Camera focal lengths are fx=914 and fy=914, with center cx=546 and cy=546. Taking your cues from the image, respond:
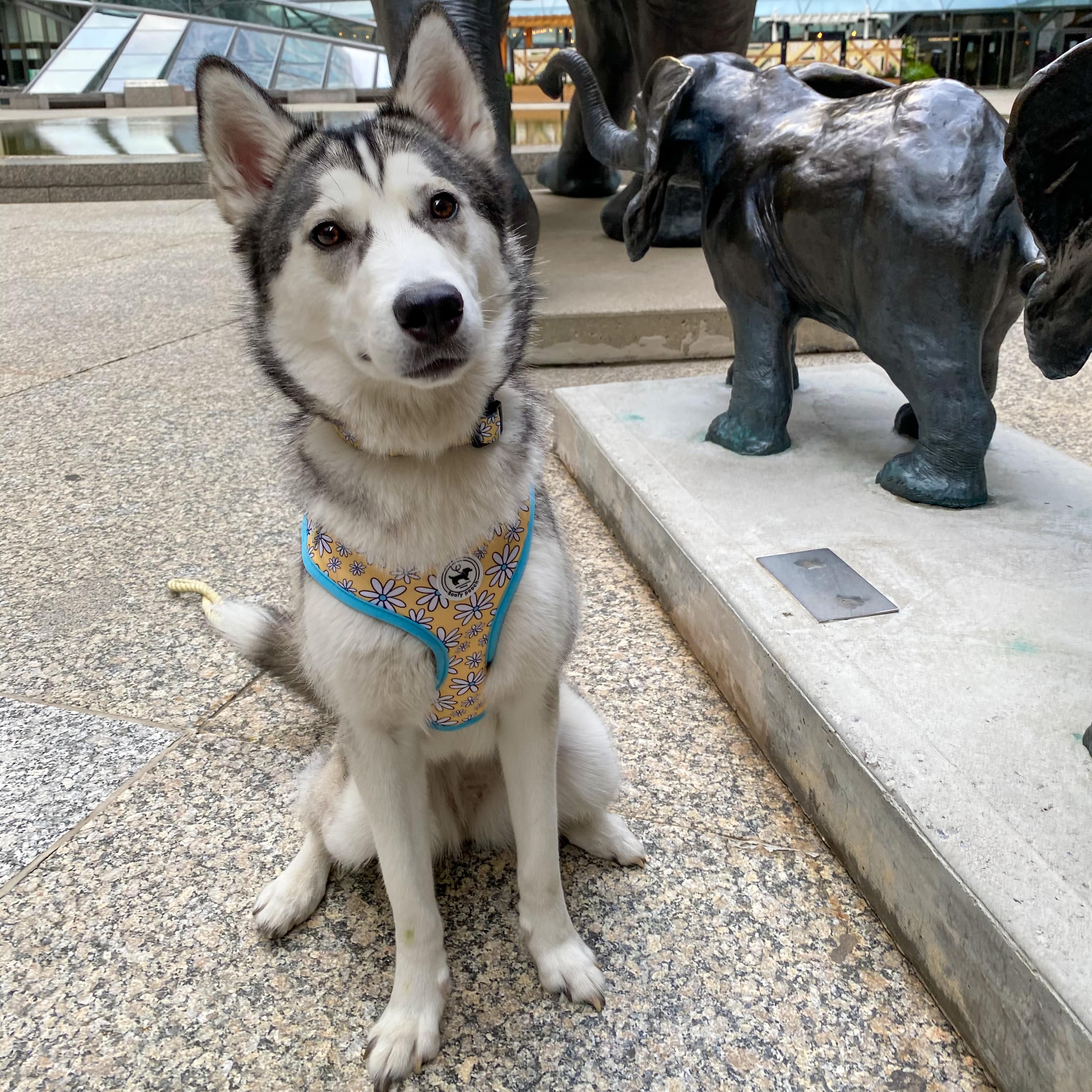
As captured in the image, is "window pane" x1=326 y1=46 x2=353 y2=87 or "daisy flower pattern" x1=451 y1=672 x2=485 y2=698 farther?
"window pane" x1=326 y1=46 x2=353 y2=87

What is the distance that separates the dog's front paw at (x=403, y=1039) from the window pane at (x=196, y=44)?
27.2 m

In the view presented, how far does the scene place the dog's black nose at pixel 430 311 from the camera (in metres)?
1.39

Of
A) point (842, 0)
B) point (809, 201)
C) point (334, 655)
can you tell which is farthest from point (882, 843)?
point (842, 0)

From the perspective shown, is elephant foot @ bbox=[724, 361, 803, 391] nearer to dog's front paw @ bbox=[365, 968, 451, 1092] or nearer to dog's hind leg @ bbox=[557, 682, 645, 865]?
dog's hind leg @ bbox=[557, 682, 645, 865]

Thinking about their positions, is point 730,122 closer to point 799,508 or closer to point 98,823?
point 799,508

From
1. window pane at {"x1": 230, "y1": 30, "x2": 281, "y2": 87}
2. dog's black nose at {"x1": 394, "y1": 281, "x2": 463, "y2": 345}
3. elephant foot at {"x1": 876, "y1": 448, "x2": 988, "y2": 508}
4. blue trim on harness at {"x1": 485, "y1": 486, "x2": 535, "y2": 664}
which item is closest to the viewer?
dog's black nose at {"x1": 394, "y1": 281, "x2": 463, "y2": 345}

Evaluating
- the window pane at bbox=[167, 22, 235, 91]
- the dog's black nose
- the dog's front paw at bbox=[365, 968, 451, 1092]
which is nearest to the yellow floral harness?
the dog's black nose

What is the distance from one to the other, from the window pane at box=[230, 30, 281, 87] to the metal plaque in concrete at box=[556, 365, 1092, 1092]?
25049mm

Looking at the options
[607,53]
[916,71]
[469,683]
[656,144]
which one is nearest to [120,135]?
[607,53]

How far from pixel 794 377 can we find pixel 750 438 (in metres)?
0.52

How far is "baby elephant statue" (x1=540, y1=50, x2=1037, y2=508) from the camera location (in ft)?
8.55

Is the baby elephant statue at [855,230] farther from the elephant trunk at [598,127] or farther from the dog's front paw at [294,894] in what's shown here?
the dog's front paw at [294,894]

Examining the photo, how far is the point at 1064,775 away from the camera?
1.77 meters

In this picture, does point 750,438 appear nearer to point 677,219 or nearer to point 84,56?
point 677,219
